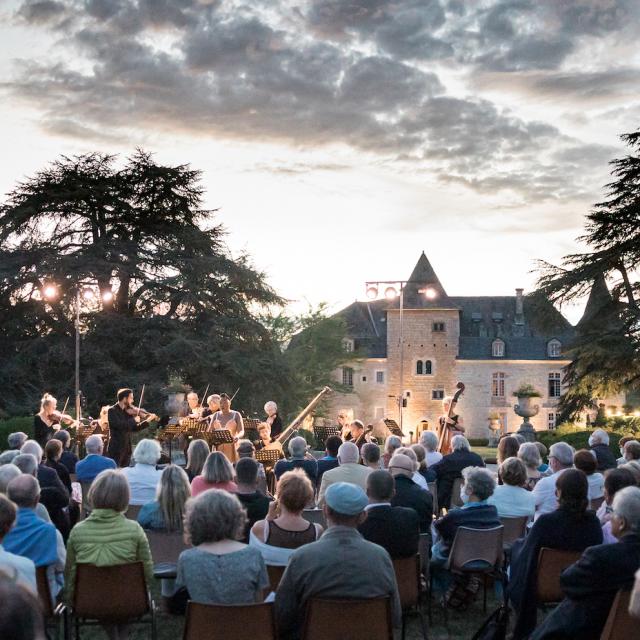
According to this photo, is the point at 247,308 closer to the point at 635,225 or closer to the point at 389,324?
the point at 635,225

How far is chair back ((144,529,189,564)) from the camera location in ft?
22.4

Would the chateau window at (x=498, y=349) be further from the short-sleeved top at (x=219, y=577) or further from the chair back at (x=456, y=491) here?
the short-sleeved top at (x=219, y=577)


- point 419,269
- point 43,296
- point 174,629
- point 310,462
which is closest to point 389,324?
point 419,269

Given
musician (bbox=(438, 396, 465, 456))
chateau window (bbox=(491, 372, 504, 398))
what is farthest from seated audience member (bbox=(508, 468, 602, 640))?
chateau window (bbox=(491, 372, 504, 398))

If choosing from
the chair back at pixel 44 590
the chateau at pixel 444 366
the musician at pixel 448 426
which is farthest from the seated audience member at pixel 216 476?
the chateau at pixel 444 366

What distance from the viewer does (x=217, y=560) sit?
5.00 metres

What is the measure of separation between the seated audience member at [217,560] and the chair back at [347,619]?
54 cm

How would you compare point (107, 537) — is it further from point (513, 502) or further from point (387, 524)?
point (513, 502)

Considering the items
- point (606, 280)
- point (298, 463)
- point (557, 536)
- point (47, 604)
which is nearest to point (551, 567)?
point (557, 536)

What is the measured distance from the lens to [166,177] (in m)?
38.7

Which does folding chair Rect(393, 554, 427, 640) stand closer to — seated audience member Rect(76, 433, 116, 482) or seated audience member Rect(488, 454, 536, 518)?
seated audience member Rect(488, 454, 536, 518)

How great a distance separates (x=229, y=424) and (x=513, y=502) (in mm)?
8309

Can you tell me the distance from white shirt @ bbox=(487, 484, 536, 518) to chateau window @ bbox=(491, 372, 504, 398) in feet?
183

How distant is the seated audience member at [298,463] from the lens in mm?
10859
